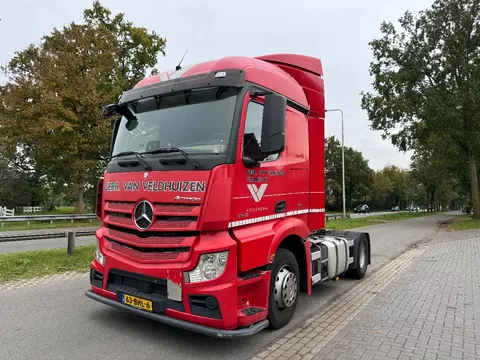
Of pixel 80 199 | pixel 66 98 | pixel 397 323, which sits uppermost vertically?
pixel 66 98

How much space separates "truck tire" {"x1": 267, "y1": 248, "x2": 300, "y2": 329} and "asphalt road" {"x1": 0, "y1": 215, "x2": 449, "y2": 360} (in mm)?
192

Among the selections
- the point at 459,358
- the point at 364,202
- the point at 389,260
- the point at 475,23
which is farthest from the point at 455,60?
the point at 364,202

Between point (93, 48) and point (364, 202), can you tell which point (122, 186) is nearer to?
point (93, 48)

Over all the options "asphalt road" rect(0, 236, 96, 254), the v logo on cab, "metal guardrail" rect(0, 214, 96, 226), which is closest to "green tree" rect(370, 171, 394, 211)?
"metal guardrail" rect(0, 214, 96, 226)

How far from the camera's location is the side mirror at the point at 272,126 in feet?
12.6

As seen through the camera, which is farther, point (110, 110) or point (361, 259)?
point (361, 259)

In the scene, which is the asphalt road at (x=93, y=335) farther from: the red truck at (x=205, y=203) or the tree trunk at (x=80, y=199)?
the tree trunk at (x=80, y=199)

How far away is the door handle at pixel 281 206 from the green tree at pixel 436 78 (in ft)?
73.8

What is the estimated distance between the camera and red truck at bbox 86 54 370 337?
355cm

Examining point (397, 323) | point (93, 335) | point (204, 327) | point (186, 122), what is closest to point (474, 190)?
point (397, 323)

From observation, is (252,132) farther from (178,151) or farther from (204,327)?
(204,327)

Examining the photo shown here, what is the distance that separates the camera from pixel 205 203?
3.54 m

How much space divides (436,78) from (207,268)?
90.2 ft

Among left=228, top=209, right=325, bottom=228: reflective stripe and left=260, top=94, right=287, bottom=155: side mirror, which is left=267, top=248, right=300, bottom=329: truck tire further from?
left=260, top=94, right=287, bottom=155: side mirror
